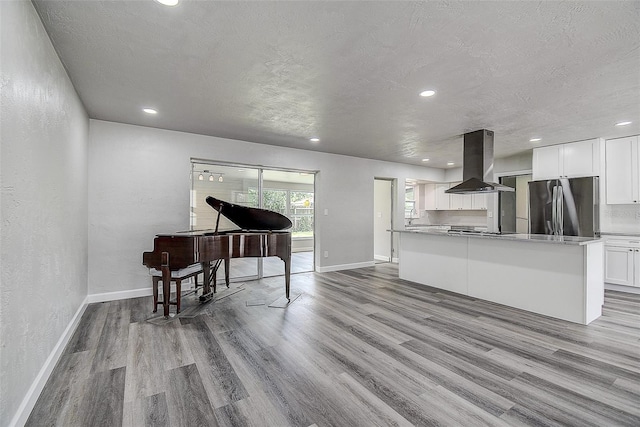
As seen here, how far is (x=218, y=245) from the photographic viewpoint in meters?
3.37

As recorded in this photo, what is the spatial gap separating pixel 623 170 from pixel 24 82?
7.14 m

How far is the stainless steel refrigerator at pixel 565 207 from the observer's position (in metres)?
4.70

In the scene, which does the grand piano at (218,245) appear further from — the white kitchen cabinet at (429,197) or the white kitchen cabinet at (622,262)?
the white kitchen cabinet at (429,197)

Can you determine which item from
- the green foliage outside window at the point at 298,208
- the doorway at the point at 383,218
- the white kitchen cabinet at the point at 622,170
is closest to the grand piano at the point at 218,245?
the green foliage outside window at the point at 298,208

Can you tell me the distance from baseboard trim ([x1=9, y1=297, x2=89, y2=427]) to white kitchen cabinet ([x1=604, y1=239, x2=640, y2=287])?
687 cm

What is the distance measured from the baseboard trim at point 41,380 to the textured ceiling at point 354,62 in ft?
7.59

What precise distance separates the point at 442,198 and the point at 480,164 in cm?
361

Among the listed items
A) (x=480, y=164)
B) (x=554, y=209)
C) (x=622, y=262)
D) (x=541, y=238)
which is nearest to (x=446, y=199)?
(x=554, y=209)

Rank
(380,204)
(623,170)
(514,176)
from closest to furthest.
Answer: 1. (623,170)
2. (514,176)
3. (380,204)

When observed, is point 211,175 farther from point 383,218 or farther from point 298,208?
point 383,218

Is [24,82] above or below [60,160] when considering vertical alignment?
above

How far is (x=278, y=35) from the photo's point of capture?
203 cm

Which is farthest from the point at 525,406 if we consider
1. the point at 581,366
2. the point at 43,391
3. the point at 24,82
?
the point at 24,82

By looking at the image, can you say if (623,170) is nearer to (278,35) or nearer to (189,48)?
(278,35)
